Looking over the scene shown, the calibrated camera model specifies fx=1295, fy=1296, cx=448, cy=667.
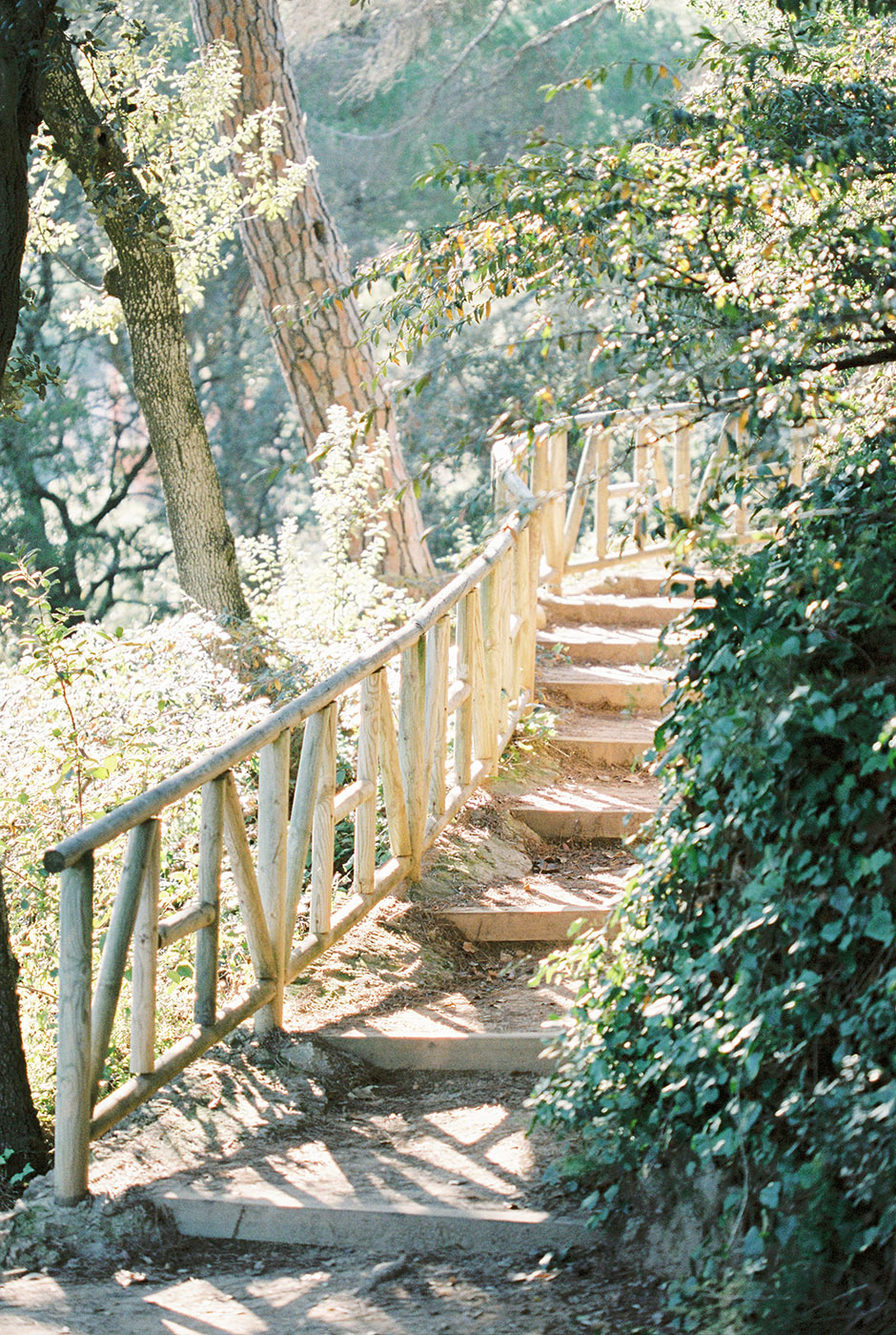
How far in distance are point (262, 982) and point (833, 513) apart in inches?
95.7

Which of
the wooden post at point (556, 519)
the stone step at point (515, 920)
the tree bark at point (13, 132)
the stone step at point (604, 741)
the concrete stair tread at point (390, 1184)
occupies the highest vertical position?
the tree bark at point (13, 132)

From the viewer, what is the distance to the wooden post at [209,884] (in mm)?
3914

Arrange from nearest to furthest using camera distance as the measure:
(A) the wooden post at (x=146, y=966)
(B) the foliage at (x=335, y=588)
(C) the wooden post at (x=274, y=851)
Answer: (A) the wooden post at (x=146, y=966), (C) the wooden post at (x=274, y=851), (B) the foliage at (x=335, y=588)

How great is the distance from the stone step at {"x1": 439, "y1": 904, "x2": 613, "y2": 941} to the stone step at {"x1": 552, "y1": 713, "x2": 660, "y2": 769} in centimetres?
172

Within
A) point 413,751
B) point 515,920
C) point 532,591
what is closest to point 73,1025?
point 413,751

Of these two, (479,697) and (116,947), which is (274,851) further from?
(479,697)

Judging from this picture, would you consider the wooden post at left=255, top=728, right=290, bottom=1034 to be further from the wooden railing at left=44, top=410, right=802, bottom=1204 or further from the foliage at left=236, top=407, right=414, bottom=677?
the foliage at left=236, top=407, right=414, bottom=677

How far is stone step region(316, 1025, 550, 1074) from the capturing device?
14.6ft

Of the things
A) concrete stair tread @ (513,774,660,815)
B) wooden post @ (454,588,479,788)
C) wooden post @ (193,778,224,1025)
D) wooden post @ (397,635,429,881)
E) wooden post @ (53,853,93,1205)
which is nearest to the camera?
wooden post @ (53,853,93,1205)

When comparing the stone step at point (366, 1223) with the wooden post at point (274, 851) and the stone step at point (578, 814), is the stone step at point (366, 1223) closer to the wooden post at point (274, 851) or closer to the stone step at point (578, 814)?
the wooden post at point (274, 851)

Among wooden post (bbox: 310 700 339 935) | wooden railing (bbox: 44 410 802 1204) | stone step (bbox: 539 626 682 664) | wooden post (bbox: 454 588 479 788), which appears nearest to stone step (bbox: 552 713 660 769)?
wooden railing (bbox: 44 410 802 1204)

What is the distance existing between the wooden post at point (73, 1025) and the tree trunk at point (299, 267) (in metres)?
7.03

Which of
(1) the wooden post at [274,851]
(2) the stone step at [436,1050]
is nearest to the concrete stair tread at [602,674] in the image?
(2) the stone step at [436,1050]

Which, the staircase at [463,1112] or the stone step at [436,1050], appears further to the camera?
the stone step at [436,1050]
